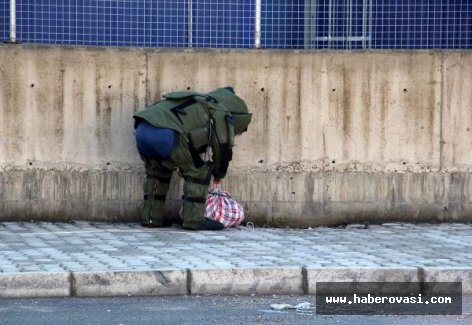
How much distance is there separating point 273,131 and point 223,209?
109 cm

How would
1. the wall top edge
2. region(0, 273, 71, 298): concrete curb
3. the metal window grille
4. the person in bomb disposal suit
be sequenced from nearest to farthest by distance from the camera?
region(0, 273, 71, 298): concrete curb, the person in bomb disposal suit, the wall top edge, the metal window grille

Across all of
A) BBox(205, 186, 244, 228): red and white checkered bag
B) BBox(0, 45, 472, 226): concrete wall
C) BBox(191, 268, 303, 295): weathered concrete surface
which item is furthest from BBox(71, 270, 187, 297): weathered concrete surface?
BBox(0, 45, 472, 226): concrete wall

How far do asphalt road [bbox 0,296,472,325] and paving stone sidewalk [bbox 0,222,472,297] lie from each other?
0.13 m

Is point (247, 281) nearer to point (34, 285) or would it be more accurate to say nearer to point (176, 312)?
point (176, 312)

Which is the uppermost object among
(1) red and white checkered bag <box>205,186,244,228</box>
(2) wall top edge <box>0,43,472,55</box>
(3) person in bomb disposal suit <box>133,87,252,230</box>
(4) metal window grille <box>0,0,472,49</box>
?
(4) metal window grille <box>0,0,472,49</box>

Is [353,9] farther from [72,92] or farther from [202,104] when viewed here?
[72,92]

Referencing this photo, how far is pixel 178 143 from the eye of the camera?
10.8 m

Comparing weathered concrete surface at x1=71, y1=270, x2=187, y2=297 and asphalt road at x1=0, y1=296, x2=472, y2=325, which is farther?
weathered concrete surface at x1=71, y1=270, x2=187, y2=297

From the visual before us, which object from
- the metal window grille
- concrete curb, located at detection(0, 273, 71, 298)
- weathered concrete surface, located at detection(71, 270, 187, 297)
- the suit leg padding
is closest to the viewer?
concrete curb, located at detection(0, 273, 71, 298)

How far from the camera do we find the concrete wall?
38.0 feet

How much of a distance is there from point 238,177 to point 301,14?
1.96m

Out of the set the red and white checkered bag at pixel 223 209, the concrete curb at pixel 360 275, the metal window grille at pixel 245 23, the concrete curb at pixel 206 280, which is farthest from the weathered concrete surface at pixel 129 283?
the metal window grille at pixel 245 23

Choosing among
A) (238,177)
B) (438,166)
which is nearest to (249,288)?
(238,177)

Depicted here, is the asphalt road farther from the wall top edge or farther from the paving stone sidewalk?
the wall top edge
